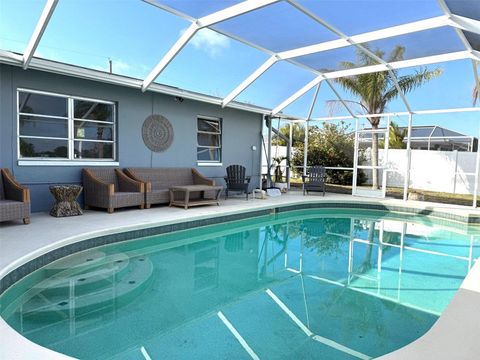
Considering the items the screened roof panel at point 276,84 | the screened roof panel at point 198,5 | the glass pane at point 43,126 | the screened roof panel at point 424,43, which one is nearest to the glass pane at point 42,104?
the glass pane at point 43,126

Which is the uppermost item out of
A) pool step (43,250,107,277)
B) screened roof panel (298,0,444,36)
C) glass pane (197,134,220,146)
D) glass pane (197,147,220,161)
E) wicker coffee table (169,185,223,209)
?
screened roof panel (298,0,444,36)

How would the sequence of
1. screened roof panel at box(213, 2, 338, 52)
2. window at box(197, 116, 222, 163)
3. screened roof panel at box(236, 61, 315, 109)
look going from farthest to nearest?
window at box(197, 116, 222, 163), screened roof panel at box(236, 61, 315, 109), screened roof panel at box(213, 2, 338, 52)

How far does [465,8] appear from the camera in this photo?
5133mm

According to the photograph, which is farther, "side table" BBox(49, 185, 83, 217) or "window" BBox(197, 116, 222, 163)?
"window" BBox(197, 116, 222, 163)

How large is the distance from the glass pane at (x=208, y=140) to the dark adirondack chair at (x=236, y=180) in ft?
3.73

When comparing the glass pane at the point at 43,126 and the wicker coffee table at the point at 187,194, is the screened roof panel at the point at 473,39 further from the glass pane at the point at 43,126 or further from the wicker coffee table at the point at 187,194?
the glass pane at the point at 43,126

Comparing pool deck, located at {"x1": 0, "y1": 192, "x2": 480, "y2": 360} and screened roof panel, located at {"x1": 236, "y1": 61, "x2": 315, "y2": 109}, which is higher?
screened roof panel, located at {"x1": 236, "y1": 61, "x2": 315, "y2": 109}

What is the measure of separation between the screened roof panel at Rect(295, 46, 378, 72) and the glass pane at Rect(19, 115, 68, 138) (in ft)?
18.0

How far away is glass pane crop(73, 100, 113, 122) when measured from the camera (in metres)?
7.36

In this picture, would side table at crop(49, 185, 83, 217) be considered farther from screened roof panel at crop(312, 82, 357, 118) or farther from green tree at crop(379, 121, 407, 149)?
green tree at crop(379, 121, 407, 149)

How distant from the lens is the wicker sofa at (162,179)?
7719 mm

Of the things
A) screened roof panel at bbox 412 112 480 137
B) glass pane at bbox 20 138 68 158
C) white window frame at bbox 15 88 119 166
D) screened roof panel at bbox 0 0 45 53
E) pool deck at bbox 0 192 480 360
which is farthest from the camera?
screened roof panel at bbox 412 112 480 137

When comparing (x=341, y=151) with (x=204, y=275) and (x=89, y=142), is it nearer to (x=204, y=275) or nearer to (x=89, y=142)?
(x=89, y=142)

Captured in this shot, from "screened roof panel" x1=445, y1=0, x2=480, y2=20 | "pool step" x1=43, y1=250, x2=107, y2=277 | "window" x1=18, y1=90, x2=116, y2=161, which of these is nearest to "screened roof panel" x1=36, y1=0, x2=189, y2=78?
"window" x1=18, y1=90, x2=116, y2=161
